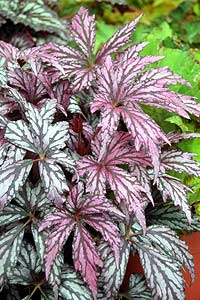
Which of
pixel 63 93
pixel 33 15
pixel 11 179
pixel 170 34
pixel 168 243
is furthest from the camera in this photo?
pixel 33 15

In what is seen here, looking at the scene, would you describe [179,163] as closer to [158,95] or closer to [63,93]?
[158,95]

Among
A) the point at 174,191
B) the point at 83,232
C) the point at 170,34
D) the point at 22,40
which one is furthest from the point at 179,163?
the point at 22,40

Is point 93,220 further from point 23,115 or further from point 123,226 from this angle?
point 23,115

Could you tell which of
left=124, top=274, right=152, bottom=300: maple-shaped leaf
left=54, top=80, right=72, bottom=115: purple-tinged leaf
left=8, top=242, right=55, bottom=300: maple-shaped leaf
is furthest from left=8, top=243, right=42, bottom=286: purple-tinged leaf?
left=54, top=80, right=72, bottom=115: purple-tinged leaf

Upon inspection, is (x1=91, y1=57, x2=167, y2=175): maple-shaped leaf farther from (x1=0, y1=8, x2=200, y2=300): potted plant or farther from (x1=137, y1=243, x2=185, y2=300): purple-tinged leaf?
(x1=137, y1=243, x2=185, y2=300): purple-tinged leaf

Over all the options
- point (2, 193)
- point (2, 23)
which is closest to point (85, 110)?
point (2, 193)

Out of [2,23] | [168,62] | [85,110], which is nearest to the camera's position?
[85,110]

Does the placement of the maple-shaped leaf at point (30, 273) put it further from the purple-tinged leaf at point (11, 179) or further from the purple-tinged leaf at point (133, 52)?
the purple-tinged leaf at point (133, 52)
